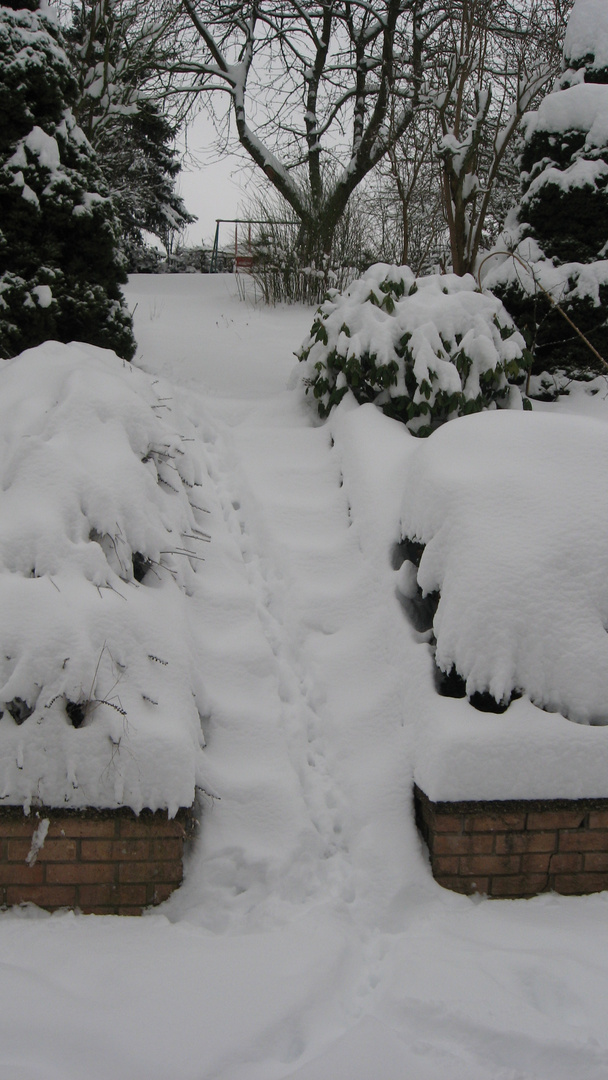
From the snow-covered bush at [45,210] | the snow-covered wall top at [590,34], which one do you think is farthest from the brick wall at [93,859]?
the snow-covered wall top at [590,34]

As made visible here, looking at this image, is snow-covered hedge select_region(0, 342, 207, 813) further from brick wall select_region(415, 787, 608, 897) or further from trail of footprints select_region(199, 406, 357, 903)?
brick wall select_region(415, 787, 608, 897)

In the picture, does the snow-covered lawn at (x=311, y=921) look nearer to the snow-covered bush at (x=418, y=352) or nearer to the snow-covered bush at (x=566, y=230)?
the snow-covered bush at (x=418, y=352)

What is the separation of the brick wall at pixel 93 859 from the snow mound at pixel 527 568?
1118 millimetres

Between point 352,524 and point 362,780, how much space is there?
161 centimetres

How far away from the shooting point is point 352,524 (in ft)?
13.6

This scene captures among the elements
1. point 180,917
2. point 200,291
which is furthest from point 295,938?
point 200,291

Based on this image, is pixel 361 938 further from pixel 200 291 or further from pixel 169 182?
pixel 169 182

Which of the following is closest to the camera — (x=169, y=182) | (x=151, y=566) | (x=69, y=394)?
(x=151, y=566)

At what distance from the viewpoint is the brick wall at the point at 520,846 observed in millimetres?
2508

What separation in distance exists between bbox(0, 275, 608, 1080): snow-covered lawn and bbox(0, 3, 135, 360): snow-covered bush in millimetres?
2202

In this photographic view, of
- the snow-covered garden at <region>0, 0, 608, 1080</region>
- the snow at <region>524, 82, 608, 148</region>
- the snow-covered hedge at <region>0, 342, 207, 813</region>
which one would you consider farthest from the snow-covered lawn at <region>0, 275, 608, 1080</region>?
the snow at <region>524, 82, 608, 148</region>

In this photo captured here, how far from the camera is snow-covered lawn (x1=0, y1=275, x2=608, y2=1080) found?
1.94 m

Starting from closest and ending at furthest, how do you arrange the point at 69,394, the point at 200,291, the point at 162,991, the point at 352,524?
the point at 162,991 < the point at 69,394 < the point at 352,524 < the point at 200,291

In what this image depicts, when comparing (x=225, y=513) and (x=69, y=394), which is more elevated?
(x=69, y=394)
